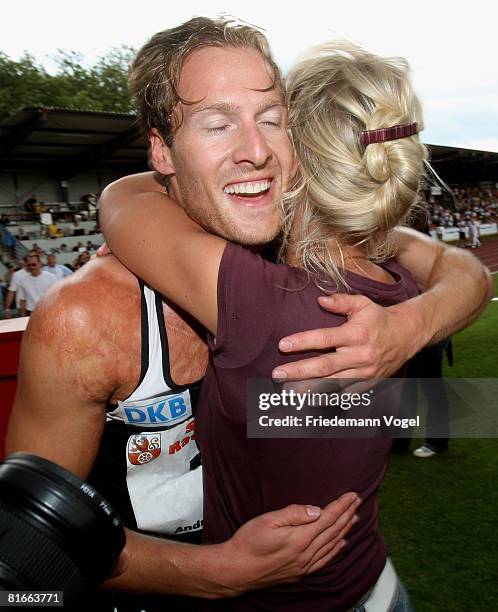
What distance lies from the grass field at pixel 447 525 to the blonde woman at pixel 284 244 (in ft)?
6.24

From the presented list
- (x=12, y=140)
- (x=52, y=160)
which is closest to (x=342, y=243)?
(x=12, y=140)

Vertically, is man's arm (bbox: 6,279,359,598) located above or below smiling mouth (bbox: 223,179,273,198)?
below

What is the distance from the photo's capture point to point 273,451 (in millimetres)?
1207

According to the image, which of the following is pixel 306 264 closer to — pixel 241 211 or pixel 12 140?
pixel 241 211

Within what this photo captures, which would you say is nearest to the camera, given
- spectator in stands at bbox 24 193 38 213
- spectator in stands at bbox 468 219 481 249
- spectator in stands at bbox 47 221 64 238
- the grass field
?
the grass field

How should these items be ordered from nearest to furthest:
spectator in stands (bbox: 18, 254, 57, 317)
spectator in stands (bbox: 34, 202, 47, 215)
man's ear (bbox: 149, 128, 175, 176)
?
man's ear (bbox: 149, 128, 175, 176)
spectator in stands (bbox: 18, 254, 57, 317)
spectator in stands (bbox: 34, 202, 47, 215)

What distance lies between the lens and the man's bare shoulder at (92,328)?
4.31 ft

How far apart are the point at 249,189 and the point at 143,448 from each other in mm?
705

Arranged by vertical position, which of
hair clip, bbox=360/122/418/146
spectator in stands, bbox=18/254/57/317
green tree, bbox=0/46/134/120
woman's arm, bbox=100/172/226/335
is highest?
green tree, bbox=0/46/134/120

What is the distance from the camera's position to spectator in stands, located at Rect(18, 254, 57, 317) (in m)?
8.46

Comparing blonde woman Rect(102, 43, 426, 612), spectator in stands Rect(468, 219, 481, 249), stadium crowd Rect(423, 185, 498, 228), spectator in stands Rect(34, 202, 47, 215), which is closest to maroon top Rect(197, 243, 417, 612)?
blonde woman Rect(102, 43, 426, 612)

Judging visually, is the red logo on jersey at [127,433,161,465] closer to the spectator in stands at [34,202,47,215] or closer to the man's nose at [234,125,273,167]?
the man's nose at [234,125,273,167]

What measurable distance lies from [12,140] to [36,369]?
1741 centimetres

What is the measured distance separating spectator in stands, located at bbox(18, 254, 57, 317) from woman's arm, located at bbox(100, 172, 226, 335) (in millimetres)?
7238
